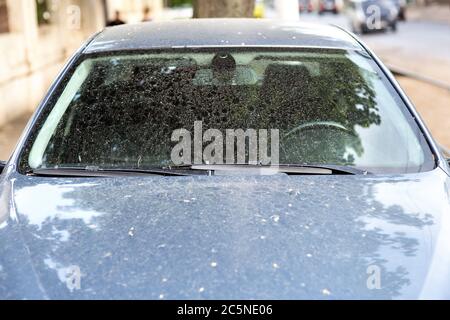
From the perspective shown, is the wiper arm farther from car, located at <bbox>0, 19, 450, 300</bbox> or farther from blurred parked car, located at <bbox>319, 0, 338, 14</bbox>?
blurred parked car, located at <bbox>319, 0, 338, 14</bbox>

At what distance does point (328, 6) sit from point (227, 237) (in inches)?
2133

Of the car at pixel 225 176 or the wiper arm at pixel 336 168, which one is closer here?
the car at pixel 225 176

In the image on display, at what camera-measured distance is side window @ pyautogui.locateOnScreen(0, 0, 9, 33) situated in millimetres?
13320

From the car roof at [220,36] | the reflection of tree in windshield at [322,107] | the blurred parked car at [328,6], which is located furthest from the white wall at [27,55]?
the blurred parked car at [328,6]

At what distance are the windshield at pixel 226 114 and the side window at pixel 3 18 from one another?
34.1 feet

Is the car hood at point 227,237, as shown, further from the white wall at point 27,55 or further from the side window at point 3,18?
the side window at point 3,18

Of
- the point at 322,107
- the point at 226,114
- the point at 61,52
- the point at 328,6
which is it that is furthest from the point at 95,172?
the point at 328,6

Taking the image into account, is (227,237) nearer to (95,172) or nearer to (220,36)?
(95,172)

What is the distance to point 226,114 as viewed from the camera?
3318 mm

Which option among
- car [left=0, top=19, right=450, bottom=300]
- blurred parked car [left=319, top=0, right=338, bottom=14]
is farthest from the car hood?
blurred parked car [left=319, top=0, right=338, bottom=14]

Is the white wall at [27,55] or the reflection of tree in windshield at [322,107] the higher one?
the reflection of tree in windshield at [322,107]

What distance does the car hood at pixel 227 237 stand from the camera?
7.26ft
